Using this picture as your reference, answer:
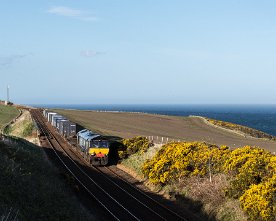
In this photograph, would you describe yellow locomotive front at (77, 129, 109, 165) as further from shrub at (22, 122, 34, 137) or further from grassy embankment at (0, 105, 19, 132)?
grassy embankment at (0, 105, 19, 132)

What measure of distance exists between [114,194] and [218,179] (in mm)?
7436

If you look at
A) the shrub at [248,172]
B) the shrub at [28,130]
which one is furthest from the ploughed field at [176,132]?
the shrub at [248,172]

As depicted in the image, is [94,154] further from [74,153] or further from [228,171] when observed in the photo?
[228,171]

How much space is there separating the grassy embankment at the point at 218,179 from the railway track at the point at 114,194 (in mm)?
1897

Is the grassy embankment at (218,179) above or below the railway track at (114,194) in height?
above

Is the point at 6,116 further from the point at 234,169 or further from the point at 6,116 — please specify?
the point at 234,169

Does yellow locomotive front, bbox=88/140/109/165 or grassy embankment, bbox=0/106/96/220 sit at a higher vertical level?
grassy embankment, bbox=0/106/96/220

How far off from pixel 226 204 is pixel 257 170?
8.16 feet

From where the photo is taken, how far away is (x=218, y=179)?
26516mm

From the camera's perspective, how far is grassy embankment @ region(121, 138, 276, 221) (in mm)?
21094

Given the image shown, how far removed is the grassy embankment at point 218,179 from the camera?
2109 centimetres

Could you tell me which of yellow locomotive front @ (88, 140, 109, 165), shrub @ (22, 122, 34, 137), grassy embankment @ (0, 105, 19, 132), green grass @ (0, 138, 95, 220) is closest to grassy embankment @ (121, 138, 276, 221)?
yellow locomotive front @ (88, 140, 109, 165)

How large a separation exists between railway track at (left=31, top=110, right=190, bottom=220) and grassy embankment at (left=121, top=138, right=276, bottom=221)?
1.90 metres

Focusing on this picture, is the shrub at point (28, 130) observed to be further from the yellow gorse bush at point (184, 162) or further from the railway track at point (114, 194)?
the yellow gorse bush at point (184, 162)
